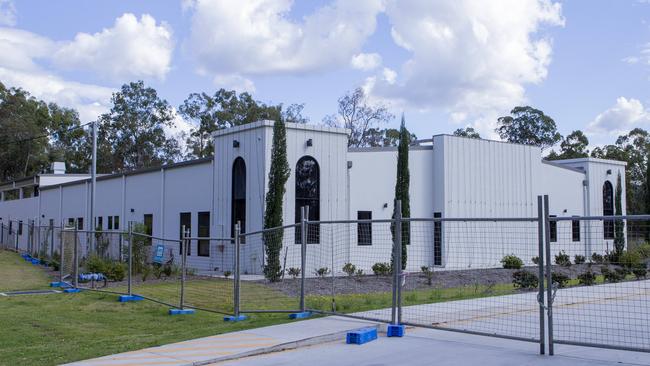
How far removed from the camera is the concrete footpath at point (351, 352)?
27.9ft

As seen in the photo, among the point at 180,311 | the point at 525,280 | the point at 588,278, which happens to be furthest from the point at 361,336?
the point at 588,278

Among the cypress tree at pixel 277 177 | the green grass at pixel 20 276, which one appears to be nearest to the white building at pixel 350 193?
the cypress tree at pixel 277 177

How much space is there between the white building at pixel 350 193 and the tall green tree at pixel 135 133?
36.4 metres

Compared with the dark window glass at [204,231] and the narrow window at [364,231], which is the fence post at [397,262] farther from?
the dark window glass at [204,231]

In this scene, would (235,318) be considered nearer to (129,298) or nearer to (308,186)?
(129,298)

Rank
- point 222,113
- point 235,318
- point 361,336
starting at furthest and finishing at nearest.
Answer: point 222,113 < point 235,318 < point 361,336

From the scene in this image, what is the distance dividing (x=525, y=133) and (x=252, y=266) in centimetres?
5452

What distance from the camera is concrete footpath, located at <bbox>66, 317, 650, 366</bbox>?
8500mm

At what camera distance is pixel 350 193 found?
27.0 m

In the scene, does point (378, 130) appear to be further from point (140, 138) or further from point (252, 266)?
point (252, 266)

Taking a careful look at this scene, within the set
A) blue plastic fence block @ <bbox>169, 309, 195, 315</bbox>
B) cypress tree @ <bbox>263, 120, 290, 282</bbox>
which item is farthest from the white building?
blue plastic fence block @ <bbox>169, 309, 195, 315</bbox>

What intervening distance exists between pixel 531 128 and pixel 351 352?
67.0 metres

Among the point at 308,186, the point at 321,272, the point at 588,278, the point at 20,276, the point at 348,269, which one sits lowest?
the point at 20,276

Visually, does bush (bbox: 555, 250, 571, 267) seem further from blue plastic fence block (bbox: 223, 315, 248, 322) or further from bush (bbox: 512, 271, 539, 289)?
blue plastic fence block (bbox: 223, 315, 248, 322)
